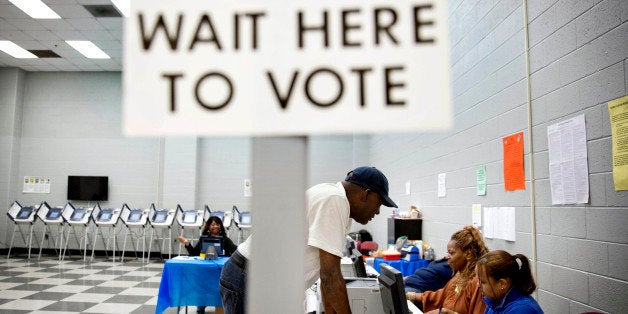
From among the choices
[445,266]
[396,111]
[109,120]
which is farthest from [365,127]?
[109,120]

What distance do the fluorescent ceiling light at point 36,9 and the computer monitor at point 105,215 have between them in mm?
3990

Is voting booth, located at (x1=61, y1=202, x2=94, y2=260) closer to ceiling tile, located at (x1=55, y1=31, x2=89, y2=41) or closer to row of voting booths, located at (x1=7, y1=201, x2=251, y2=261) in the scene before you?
row of voting booths, located at (x1=7, y1=201, x2=251, y2=261)

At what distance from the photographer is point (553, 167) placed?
2.47 metres

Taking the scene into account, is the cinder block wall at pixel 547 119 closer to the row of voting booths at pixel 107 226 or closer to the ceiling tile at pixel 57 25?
the row of voting booths at pixel 107 226

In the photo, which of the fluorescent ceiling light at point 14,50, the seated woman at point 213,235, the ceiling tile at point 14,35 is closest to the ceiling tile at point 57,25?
the ceiling tile at point 14,35

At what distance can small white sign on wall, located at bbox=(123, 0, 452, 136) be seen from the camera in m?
0.55

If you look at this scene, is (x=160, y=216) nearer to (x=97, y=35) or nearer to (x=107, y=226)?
(x=107, y=226)

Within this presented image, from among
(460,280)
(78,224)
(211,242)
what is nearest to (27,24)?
(78,224)

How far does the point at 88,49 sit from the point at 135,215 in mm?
3453

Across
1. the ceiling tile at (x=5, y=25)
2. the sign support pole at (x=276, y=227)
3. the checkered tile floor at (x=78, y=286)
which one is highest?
the ceiling tile at (x=5, y=25)

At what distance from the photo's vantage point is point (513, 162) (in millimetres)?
2965

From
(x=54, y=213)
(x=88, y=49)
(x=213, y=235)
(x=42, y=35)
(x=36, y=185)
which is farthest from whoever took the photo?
(x=36, y=185)

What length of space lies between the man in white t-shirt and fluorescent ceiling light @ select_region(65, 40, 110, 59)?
7.97m

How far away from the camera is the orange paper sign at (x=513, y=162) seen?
2867 mm
